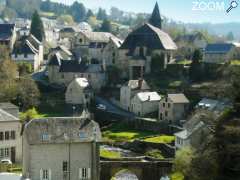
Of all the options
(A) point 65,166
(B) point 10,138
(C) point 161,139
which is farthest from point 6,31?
(A) point 65,166

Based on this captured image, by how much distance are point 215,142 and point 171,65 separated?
42150mm

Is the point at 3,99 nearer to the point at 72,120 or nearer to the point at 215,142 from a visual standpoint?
the point at 72,120

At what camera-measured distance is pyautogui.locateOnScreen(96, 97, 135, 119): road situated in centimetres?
7338

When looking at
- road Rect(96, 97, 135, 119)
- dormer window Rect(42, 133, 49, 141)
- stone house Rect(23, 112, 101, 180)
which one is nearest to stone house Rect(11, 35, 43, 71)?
road Rect(96, 97, 135, 119)

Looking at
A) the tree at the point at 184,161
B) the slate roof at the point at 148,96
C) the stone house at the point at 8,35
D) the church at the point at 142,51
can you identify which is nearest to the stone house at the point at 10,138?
the tree at the point at 184,161

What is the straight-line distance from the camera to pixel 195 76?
254ft

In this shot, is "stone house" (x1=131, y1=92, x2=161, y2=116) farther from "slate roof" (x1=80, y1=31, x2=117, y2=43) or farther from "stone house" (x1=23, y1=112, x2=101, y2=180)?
"stone house" (x1=23, y1=112, x2=101, y2=180)

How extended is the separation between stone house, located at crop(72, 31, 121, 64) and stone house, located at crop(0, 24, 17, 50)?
11.7 m

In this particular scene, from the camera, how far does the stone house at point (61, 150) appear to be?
42406 millimetres

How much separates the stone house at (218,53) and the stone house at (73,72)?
1694 centimetres

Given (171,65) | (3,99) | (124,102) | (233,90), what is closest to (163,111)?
(124,102)

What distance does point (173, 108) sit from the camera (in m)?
69.2

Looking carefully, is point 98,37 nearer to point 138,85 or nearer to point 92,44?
point 92,44

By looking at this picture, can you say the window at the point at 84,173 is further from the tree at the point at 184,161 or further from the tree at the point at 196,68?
the tree at the point at 196,68
